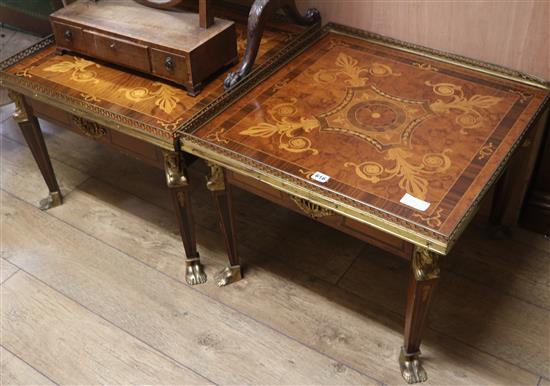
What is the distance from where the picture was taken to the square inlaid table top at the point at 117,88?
1413 mm

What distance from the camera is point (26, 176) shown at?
203 cm

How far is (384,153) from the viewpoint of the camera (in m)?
1.28

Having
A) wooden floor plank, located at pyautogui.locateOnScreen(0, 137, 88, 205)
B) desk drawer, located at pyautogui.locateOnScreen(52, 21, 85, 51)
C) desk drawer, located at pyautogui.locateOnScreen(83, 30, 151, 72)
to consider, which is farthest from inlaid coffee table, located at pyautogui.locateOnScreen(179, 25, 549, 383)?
wooden floor plank, located at pyautogui.locateOnScreen(0, 137, 88, 205)

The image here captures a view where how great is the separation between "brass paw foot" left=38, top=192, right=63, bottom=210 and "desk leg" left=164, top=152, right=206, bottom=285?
0.51 meters

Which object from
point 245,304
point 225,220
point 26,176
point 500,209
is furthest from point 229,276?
point 26,176

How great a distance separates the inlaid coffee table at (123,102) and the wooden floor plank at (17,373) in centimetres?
42

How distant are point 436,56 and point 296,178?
1.81ft

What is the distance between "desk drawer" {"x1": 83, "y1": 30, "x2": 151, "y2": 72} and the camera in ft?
4.92

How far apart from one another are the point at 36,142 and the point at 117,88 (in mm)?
379

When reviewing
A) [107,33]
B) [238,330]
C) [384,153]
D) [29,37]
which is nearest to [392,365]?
[238,330]

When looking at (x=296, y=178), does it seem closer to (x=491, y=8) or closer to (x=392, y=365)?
(x=392, y=365)

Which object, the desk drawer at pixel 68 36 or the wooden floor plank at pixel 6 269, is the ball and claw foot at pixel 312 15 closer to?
the desk drawer at pixel 68 36

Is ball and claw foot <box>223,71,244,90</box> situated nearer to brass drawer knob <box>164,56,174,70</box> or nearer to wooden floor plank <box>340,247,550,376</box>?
brass drawer knob <box>164,56,174,70</box>

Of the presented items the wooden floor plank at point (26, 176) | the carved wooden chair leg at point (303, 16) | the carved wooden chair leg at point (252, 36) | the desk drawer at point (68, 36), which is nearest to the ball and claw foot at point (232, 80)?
the carved wooden chair leg at point (252, 36)
